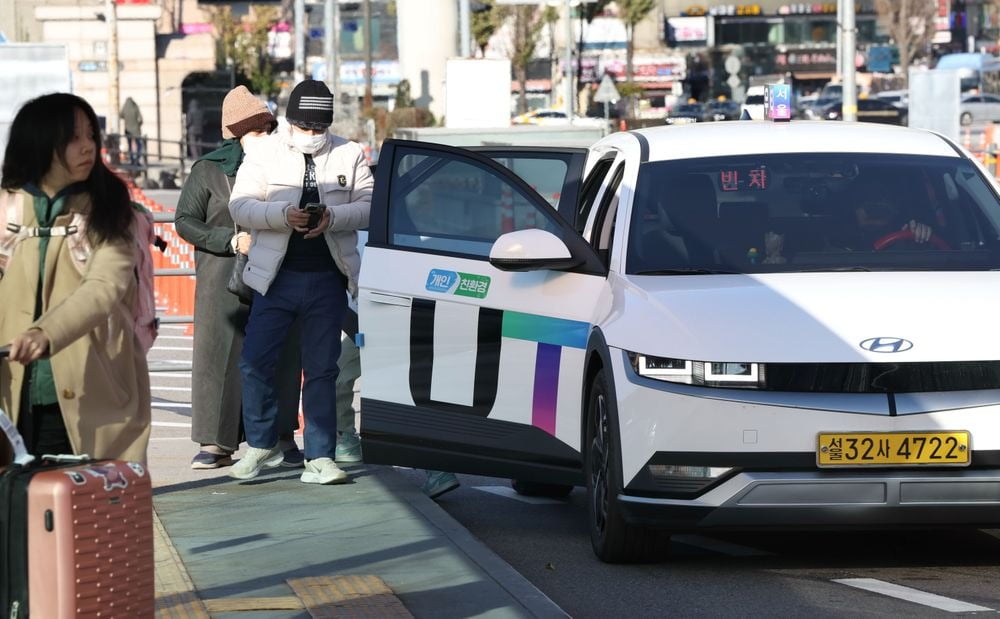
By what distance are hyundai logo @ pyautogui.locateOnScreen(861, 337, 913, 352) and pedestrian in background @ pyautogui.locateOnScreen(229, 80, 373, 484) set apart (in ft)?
9.21

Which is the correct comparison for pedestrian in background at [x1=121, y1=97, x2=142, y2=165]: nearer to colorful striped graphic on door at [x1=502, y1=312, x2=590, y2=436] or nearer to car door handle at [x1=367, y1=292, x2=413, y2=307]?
car door handle at [x1=367, y1=292, x2=413, y2=307]

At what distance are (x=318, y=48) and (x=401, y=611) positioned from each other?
105m

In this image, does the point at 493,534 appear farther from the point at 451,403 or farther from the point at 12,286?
the point at 12,286

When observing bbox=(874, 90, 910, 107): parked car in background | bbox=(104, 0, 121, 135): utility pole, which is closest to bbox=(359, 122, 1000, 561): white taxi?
bbox=(104, 0, 121, 135): utility pole

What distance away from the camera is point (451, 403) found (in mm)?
8062

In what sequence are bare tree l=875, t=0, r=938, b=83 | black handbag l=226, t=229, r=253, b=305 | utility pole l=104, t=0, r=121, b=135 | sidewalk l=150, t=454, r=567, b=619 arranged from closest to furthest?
sidewalk l=150, t=454, r=567, b=619 → black handbag l=226, t=229, r=253, b=305 → utility pole l=104, t=0, r=121, b=135 → bare tree l=875, t=0, r=938, b=83

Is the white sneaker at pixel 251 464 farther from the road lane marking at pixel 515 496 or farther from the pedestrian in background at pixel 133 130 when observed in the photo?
the pedestrian in background at pixel 133 130

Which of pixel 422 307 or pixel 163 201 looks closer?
pixel 422 307

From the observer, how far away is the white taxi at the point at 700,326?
6.79m

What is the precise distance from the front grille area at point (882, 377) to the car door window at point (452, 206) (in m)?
1.63

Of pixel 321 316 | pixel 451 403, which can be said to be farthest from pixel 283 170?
pixel 451 403

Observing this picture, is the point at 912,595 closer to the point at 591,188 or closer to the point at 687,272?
the point at 687,272

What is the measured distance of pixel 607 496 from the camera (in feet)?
23.8

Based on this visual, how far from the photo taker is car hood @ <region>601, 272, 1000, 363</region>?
22.4ft
